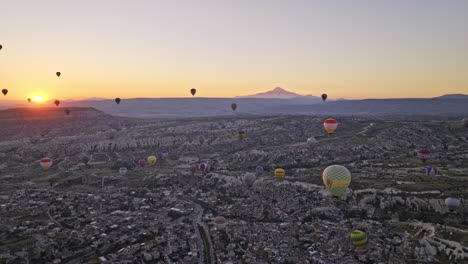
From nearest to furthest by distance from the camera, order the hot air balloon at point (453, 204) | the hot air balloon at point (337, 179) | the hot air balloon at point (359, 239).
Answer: the hot air balloon at point (359, 239), the hot air balloon at point (453, 204), the hot air balloon at point (337, 179)

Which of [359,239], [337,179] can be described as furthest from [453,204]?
[359,239]

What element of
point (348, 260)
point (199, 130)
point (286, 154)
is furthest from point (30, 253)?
point (199, 130)

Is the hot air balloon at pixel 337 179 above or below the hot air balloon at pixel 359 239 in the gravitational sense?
above

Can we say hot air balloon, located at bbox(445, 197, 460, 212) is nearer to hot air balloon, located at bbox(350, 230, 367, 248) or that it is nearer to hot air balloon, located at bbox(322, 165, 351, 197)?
hot air balloon, located at bbox(322, 165, 351, 197)

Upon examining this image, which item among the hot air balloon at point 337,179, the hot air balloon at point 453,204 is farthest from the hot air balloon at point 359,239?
the hot air balloon at point 453,204

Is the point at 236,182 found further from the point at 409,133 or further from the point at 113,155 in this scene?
the point at 409,133

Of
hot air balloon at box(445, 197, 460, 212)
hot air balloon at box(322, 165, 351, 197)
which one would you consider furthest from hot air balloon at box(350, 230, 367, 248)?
hot air balloon at box(445, 197, 460, 212)

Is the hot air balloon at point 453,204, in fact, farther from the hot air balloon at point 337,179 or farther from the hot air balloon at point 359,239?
the hot air balloon at point 359,239

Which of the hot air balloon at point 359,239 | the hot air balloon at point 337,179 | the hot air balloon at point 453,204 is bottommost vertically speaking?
the hot air balloon at point 359,239

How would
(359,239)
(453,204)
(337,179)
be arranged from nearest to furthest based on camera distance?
(359,239) < (453,204) < (337,179)

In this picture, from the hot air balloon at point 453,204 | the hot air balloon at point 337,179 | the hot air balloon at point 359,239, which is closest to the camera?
the hot air balloon at point 359,239

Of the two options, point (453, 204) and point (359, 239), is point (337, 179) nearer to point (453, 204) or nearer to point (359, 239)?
point (359, 239)

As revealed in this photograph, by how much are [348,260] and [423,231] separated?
32.8 ft

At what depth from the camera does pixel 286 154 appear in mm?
81938
